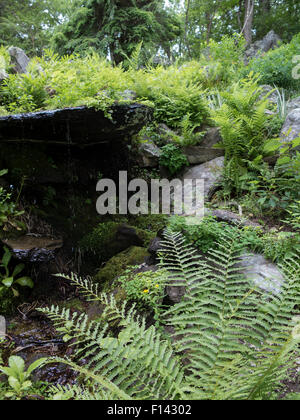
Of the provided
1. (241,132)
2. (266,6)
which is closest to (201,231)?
(241,132)

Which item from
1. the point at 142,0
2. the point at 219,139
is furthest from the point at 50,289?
the point at 142,0

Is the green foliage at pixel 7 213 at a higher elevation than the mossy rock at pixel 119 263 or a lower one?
higher

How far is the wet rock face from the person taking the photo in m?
3.06

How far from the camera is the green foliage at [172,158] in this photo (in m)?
4.54

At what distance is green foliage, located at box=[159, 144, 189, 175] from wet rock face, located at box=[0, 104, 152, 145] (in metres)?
0.79

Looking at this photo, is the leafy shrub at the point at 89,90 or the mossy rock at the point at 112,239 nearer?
the leafy shrub at the point at 89,90

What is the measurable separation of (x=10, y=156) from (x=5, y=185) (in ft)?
1.34

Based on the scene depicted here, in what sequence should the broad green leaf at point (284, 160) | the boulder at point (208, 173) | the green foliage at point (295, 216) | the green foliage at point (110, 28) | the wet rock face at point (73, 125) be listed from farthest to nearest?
the green foliage at point (110, 28) → the boulder at point (208, 173) → the broad green leaf at point (284, 160) → the wet rock face at point (73, 125) → the green foliage at point (295, 216)

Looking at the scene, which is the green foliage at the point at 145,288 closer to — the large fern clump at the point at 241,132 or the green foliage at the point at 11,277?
the green foliage at the point at 11,277

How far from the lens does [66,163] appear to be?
397 cm

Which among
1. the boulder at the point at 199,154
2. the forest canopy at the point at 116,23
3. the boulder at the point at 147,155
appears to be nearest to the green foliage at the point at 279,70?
the forest canopy at the point at 116,23

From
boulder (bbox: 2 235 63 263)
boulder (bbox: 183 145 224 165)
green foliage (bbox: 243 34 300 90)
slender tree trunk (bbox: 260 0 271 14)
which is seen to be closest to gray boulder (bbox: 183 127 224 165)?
boulder (bbox: 183 145 224 165)

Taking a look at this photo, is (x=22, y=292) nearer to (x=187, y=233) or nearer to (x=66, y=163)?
(x=66, y=163)

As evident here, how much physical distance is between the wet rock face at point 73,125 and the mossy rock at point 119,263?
163 cm
